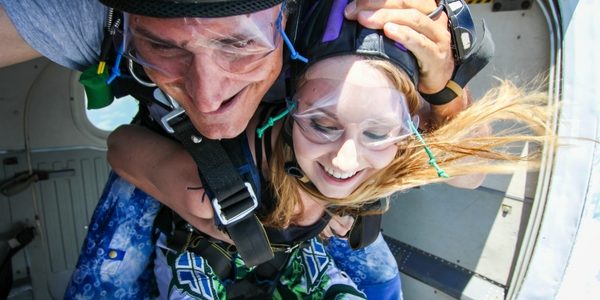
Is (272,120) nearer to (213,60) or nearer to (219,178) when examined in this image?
(219,178)

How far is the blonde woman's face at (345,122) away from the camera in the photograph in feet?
3.49

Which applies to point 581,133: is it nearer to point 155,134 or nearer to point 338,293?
point 338,293

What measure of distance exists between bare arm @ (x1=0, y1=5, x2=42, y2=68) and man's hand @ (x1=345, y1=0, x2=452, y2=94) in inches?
31.8

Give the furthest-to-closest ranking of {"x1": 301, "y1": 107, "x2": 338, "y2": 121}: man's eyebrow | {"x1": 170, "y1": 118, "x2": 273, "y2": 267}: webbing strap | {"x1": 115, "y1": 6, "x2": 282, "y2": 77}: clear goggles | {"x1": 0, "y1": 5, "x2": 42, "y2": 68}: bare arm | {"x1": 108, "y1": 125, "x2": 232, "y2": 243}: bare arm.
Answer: {"x1": 108, "y1": 125, "x2": 232, "y2": 243}: bare arm → {"x1": 170, "y1": 118, "x2": 273, "y2": 267}: webbing strap → {"x1": 301, "y1": 107, "x2": 338, "y2": 121}: man's eyebrow → {"x1": 0, "y1": 5, "x2": 42, "y2": 68}: bare arm → {"x1": 115, "y1": 6, "x2": 282, "y2": 77}: clear goggles

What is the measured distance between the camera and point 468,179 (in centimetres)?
162

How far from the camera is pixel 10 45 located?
1020mm

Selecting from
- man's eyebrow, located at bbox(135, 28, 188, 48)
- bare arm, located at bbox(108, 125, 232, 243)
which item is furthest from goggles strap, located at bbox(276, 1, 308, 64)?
bare arm, located at bbox(108, 125, 232, 243)

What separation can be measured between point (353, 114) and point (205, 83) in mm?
384

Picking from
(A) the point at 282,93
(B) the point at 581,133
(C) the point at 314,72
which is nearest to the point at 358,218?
(A) the point at 282,93

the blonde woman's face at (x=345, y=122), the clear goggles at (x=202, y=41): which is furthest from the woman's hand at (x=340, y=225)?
the clear goggles at (x=202, y=41)

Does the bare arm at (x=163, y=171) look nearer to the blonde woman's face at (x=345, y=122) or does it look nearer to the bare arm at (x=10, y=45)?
the blonde woman's face at (x=345, y=122)

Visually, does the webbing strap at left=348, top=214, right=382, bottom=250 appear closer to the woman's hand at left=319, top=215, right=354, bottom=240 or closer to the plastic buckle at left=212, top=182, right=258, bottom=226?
the woman's hand at left=319, top=215, right=354, bottom=240

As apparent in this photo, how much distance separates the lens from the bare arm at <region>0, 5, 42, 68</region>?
985 mm

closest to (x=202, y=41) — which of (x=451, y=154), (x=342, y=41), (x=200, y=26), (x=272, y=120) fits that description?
(x=200, y=26)
